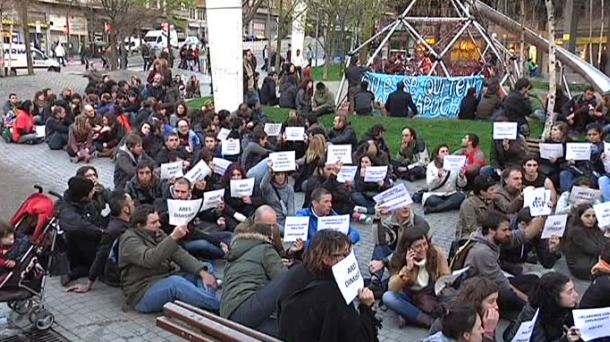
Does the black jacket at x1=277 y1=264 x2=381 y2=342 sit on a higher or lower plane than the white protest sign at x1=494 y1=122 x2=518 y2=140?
lower

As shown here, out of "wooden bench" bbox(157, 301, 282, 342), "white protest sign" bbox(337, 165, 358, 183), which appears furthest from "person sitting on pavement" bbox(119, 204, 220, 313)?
"white protest sign" bbox(337, 165, 358, 183)

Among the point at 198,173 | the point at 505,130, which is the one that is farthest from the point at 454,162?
the point at 198,173

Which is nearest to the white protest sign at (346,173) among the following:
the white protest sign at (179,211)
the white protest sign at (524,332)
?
the white protest sign at (179,211)

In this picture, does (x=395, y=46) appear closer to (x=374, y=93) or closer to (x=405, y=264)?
(x=374, y=93)

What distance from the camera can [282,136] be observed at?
14.0m

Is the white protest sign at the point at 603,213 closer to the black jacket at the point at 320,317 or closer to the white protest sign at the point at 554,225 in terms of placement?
the white protest sign at the point at 554,225

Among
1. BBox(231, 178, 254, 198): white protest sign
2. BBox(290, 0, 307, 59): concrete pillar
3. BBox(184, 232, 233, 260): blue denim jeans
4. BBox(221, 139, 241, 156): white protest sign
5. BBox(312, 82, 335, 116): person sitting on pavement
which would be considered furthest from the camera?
BBox(290, 0, 307, 59): concrete pillar

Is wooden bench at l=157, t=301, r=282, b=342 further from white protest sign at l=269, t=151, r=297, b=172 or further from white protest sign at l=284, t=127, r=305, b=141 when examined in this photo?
white protest sign at l=284, t=127, r=305, b=141

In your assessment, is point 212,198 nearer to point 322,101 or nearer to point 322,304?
point 322,304

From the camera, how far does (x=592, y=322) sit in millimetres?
5445

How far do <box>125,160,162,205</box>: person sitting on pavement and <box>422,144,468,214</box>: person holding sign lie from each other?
4772mm

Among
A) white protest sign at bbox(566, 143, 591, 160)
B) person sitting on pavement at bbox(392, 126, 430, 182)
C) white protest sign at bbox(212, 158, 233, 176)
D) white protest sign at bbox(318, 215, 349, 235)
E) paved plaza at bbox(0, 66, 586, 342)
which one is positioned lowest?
paved plaza at bbox(0, 66, 586, 342)

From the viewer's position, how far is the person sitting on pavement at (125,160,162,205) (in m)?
10.2

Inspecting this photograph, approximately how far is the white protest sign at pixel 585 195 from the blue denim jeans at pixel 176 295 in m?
5.09
